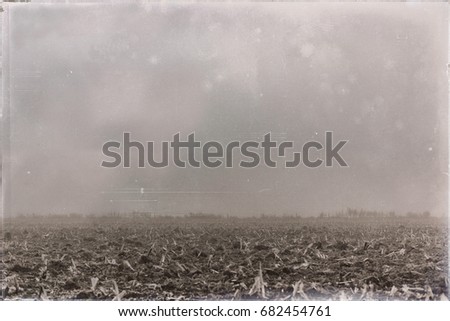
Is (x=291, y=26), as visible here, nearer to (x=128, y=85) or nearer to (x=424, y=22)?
(x=424, y=22)

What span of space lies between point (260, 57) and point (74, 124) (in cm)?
182

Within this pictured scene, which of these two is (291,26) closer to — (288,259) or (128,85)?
(128,85)

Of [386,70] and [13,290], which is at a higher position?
[386,70]

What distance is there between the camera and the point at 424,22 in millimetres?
4586

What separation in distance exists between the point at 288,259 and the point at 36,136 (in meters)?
2.60

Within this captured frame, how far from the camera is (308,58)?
452 centimetres
